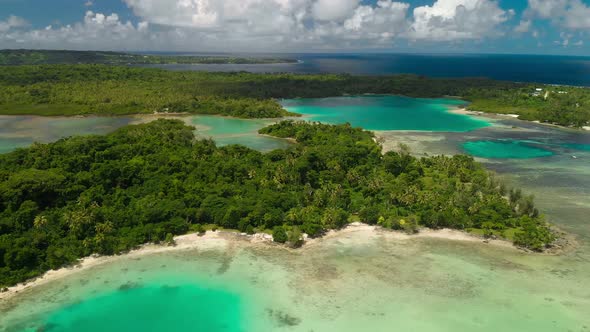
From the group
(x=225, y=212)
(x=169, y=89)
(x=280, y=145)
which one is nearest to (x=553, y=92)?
(x=280, y=145)

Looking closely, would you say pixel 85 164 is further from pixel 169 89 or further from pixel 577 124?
pixel 577 124

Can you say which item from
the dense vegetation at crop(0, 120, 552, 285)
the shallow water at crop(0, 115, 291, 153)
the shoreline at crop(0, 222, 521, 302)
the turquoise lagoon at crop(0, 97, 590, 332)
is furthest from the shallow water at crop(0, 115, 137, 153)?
the turquoise lagoon at crop(0, 97, 590, 332)

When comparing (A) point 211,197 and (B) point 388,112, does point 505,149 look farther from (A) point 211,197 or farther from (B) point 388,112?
(A) point 211,197

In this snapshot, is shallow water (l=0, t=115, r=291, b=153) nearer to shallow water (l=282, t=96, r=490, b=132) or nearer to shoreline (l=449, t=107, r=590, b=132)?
shallow water (l=282, t=96, r=490, b=132)

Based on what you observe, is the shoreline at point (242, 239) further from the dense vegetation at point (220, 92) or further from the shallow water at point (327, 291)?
the dense vegetation at point (220, 92)

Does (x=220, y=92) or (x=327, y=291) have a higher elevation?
(x=220, y=92)

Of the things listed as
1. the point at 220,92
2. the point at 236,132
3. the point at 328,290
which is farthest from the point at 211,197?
the point at 220,92
